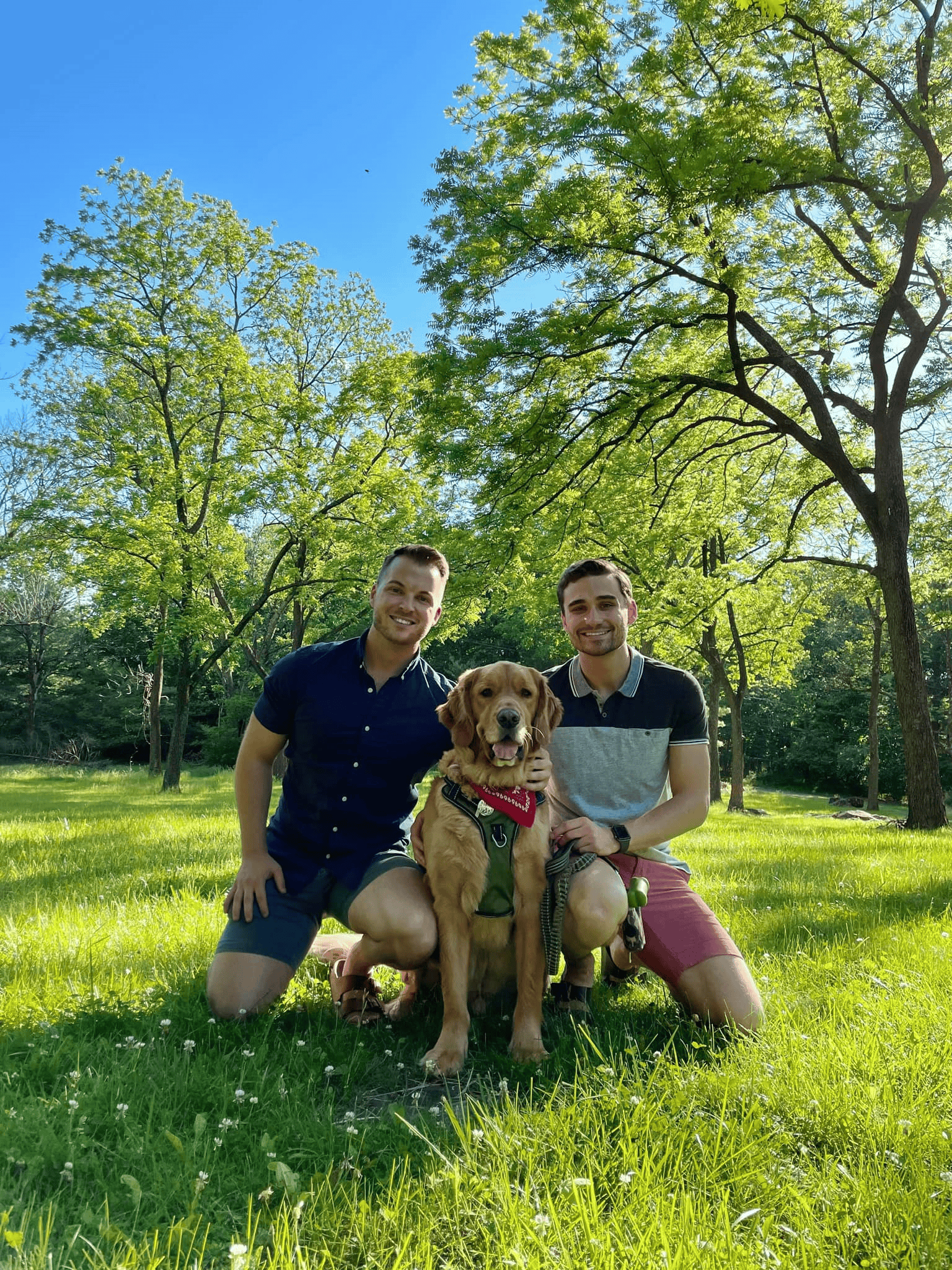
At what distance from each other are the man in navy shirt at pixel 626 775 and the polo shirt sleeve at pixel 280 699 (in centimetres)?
122

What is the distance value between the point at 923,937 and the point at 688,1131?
8.48 ft

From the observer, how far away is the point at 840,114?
8.66 m

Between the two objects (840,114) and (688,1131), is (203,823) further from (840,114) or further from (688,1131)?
(840,114)

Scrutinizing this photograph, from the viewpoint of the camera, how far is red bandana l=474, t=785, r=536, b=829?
289 centimetres

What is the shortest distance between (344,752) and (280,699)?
1.28 feet

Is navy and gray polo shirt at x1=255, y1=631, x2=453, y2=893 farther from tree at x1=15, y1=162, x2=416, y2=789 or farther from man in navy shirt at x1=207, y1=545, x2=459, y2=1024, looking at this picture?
tree at x1=15, y1=162, x2=416, y2=789

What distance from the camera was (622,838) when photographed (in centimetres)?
320

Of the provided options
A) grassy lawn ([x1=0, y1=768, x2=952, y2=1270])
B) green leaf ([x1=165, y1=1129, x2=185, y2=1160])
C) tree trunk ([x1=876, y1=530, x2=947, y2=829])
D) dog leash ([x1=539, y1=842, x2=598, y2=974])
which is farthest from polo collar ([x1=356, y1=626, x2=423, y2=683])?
tree trunk ([x1=876, y1=530, x2=947, y2=829])

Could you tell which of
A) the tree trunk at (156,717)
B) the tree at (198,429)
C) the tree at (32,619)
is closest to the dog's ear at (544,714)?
the tree at (198,429)

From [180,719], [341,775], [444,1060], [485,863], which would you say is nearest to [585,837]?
[485,863]

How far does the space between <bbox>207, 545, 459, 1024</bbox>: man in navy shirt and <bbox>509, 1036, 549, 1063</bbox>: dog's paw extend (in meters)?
0.67

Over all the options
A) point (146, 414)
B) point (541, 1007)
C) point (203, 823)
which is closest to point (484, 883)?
point (541, 1007)

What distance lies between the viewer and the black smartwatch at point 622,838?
10.4ft

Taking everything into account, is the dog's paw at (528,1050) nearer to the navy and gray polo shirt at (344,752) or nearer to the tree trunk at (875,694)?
the navy and gray polo shirt at (344,752)
